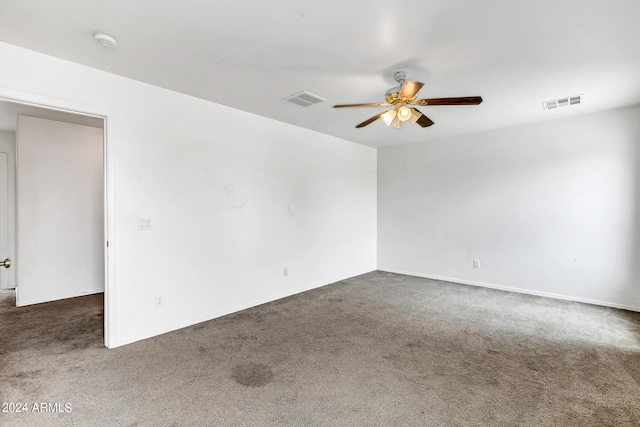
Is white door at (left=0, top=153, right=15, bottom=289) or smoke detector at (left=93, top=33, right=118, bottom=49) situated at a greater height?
smoke detector at (left=93, top=33, right=118, bottom=49)

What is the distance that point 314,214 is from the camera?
492cm

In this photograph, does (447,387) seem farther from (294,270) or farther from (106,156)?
(106,156)

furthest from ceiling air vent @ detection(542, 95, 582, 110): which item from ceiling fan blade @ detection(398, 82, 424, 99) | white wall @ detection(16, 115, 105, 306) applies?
white wall @ detection(16, 115, 105, 306)

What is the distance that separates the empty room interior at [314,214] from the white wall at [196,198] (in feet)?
0.07

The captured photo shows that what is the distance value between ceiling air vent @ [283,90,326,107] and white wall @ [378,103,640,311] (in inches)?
113

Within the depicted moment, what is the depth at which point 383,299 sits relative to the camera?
431 centimetres

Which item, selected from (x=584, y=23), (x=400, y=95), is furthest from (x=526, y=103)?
(x=400, y=95)

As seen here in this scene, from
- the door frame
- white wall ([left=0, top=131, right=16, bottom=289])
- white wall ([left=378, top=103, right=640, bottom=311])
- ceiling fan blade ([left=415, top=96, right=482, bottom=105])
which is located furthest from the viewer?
white wall ([left=0, top=131, right=16, bottom=289])

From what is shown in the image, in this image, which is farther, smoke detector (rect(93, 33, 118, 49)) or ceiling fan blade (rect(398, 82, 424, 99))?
ceiling fan blade (rect(398, 82, 424, 99))

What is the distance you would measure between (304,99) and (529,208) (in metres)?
3.70

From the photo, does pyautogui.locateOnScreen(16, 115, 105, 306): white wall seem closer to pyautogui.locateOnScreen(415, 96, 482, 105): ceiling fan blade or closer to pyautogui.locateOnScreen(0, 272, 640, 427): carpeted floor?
pyautogui.locateOnScreen(0, 272, 640, 427): carpeted floor

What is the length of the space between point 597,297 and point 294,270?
4.17 metres

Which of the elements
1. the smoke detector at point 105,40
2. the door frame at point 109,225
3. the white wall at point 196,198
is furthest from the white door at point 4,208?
the smoke detector at point 105,40

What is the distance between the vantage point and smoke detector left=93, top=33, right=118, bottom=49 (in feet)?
7.13
